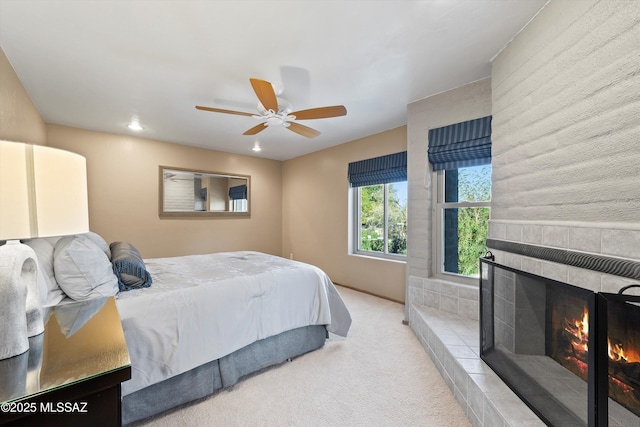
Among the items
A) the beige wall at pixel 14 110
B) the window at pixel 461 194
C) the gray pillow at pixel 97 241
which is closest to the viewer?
the beige wall at pixel 14 110

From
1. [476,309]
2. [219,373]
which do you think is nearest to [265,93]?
[219,373]

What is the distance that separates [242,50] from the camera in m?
1.94

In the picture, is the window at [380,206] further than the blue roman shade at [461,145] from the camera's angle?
Yes

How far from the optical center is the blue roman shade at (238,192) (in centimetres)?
505

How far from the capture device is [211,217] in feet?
15.7

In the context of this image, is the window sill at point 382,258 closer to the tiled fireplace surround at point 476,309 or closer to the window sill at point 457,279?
the window sill at point 457,279

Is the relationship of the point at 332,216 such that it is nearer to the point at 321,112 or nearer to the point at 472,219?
the point at 472,219

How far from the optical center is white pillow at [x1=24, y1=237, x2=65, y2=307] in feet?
4.86

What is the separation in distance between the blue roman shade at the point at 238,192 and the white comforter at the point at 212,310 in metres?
2.40

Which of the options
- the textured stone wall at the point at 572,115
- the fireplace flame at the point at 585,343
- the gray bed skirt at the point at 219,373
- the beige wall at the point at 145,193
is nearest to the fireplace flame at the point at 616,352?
the fireplace flame at the point at 585,343

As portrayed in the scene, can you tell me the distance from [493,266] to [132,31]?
2.88 meters

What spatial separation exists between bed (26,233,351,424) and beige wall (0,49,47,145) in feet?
3.53

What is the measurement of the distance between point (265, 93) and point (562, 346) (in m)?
2.38

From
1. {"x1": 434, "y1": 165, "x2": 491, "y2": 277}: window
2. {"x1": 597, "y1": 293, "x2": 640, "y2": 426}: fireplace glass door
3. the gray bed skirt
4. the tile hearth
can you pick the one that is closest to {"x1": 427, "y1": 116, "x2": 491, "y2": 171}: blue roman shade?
{"x1": 434, "y1": 165, "x2": 491, "y2": 277}: window
